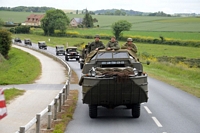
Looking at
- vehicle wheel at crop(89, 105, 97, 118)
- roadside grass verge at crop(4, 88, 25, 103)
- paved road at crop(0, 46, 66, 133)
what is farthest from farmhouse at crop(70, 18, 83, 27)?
vehicle wheel at crop(89, 105, 97, 118)

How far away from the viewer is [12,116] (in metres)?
15.6

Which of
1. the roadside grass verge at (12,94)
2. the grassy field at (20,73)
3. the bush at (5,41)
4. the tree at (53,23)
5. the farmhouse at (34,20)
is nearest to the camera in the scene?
the roadside grass verge at (12,94)

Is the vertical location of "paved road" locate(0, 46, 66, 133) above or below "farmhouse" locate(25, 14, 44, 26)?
above

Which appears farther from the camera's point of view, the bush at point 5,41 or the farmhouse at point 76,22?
the farmhouse at point 76,22

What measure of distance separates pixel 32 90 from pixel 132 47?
8279mm

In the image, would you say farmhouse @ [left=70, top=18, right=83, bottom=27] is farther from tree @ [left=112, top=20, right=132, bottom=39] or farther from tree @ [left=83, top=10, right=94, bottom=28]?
tree @ [left=112, top=20, right=132, bottom=39]

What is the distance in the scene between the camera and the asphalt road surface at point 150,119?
12.9 m

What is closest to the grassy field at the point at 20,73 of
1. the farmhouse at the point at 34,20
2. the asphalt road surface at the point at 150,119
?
the asphalt road surface at the point at 150,119

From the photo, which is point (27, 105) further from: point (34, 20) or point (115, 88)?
point (34, 20)

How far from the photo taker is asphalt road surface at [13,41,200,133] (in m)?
12.9

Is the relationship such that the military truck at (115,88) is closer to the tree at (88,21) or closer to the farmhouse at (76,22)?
the tree at (88,21)

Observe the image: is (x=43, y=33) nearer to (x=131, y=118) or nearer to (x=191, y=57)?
(x=191, y=57)

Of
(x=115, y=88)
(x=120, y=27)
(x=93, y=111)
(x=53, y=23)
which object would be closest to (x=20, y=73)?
(x=93, y=111)

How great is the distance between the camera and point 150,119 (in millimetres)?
14625
